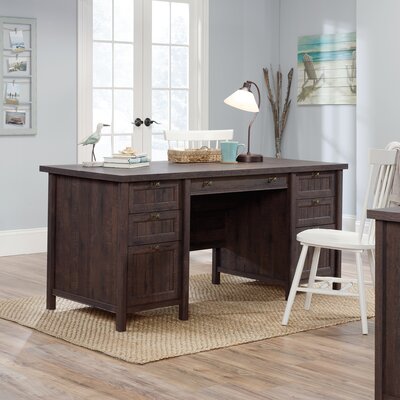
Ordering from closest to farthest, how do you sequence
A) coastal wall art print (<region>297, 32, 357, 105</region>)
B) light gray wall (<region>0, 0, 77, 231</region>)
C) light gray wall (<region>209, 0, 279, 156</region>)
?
light gray wall (<region>0, 0, 77, 231</region>), coastal wall art print (<region>297, 32, 357, 105</region>), light gray wall (<region>209, 0, 279, 156</region>)

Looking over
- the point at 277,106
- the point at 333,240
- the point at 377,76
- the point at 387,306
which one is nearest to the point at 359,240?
the point at 333,240

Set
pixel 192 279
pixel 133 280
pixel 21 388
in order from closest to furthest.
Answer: pixel 21 388
pixel 133 280
pixel 192 279

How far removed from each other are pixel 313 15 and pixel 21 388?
15.9 ft

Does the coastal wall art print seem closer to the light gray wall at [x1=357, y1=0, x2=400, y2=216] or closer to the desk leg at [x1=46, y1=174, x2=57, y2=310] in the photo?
the light gray wall at [x1=357, y1=0, x2=400, y2=216]

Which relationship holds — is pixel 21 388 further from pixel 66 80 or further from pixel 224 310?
pixel 66 80

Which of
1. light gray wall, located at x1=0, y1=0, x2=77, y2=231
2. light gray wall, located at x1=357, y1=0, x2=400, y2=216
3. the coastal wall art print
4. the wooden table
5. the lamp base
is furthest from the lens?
the coastal wall art print

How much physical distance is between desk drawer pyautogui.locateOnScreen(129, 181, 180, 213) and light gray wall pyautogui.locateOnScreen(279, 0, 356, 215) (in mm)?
3077

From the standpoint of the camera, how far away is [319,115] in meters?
7.27

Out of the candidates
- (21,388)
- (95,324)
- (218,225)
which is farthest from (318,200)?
(21,388)

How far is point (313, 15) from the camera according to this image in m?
7.29

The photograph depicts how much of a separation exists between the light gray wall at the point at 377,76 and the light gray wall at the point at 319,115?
0.27 metres

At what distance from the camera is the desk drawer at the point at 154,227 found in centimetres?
411

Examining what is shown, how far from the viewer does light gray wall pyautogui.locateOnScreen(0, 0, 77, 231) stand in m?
6.18

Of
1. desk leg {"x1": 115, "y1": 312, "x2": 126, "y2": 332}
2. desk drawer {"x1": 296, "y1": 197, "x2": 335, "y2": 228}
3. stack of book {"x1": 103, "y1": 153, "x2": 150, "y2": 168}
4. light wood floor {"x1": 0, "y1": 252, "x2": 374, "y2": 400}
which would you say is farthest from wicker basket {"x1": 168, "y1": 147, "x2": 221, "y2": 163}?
light wood floor {"x1": 0, "y1": 252, "x2": 374, "y2": 400}
